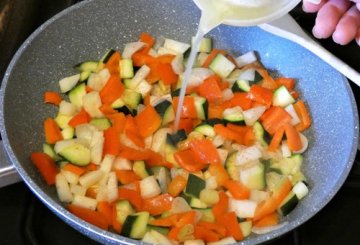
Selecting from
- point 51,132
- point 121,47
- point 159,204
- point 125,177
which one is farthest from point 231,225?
point 121,47

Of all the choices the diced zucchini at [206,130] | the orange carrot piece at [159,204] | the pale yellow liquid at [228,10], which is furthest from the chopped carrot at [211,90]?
the orange carrot piece at [159,204]

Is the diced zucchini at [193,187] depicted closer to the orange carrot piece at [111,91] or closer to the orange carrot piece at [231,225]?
the orange carrot piece at [231,225]

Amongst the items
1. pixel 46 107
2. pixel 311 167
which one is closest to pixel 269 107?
pixel 311 167

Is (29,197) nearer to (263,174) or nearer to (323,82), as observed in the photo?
(263,174)

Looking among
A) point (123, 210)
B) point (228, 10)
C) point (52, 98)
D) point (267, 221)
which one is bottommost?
point (267, 221)

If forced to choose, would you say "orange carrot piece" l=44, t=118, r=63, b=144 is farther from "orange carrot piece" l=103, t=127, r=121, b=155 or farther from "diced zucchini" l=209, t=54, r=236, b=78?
"diced zucchini" l=209, t=54, r=236, b=78

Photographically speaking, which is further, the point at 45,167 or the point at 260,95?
the point at 260,95

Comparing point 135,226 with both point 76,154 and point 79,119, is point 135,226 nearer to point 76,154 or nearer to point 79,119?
point 76,154
